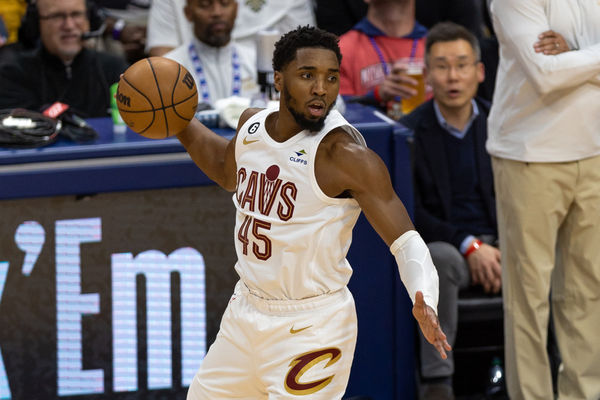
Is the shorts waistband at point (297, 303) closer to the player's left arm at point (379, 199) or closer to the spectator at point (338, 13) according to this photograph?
the player's left arm at point (379, 199)

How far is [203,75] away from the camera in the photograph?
584 centimetres

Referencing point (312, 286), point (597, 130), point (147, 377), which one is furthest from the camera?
point (147, 377)

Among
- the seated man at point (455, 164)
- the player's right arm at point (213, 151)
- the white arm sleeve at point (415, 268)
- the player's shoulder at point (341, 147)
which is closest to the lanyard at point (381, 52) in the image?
the seated man at point (455, 164)

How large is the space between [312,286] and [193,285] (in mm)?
1323

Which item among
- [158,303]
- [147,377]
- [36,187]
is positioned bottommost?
[147,377]

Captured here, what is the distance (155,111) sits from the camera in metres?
3.48

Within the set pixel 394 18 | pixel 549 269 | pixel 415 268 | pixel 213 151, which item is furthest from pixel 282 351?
pixel 394 18

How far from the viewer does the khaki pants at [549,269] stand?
4.23 meters

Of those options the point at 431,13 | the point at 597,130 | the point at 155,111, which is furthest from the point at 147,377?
the point at 431,13

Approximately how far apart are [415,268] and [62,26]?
339 cm

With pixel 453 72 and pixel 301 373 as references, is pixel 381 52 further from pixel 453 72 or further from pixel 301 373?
pixel 301 373

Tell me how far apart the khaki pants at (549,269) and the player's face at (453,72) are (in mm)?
704

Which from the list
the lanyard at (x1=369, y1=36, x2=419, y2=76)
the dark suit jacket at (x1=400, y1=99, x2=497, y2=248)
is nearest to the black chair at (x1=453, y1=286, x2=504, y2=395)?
the dark suit jacket at (x1=400, y1=99, x2=497, y2=248)

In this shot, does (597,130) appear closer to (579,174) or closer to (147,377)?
(579,174)
